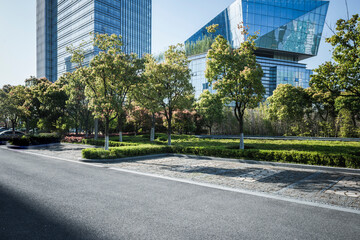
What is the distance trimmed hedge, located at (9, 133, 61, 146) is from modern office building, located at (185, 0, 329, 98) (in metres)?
42.1

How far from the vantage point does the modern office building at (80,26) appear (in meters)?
84.9

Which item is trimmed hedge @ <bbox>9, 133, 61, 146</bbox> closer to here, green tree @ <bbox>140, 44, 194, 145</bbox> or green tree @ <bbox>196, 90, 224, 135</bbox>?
green tree @ <bbox>140, 44, 194, 145</bbox>

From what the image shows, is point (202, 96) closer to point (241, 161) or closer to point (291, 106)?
point (291, 106)

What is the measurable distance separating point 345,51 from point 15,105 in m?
34.6

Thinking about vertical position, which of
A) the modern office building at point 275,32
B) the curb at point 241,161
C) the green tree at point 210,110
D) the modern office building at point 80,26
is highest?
the modern office building at point 80,26

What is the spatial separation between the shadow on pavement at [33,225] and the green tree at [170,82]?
12.9 m

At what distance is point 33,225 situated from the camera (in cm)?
432

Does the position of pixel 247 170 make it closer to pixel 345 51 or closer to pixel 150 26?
pixel 345 51

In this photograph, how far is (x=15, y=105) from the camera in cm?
2886

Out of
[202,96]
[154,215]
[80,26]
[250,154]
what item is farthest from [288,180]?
[80,26]

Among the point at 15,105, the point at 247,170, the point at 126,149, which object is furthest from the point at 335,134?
the point at 15,105

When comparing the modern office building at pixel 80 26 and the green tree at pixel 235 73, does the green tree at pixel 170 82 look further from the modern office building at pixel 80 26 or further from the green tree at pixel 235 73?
the modern office building at pixel 80 26

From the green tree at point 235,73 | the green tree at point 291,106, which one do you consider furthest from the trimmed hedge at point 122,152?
the green tree at point 291,106

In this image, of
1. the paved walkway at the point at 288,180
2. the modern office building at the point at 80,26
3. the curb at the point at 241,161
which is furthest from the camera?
the modern office building at the point at 80,26
